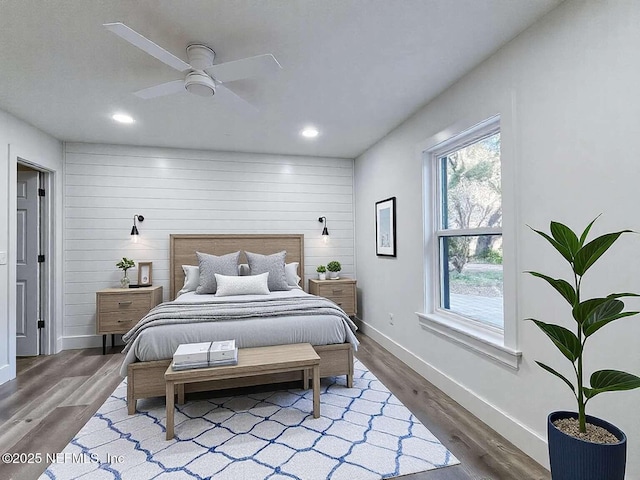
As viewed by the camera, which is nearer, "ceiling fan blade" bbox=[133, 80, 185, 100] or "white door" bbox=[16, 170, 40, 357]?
"ceiling fan blade" bbox=[133, 80, 185, 100]

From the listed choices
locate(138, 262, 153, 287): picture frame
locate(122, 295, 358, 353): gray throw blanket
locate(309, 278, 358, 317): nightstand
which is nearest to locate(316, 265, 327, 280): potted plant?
locate(309, 278, 358, 317): nightstand

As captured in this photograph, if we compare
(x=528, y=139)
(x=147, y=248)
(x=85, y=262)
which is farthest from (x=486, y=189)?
(x=85, y=262)

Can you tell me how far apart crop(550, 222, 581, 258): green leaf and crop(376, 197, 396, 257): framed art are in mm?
2421

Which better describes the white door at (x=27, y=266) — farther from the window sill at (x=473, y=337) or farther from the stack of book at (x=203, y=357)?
the window sill at (x=473, y=337)

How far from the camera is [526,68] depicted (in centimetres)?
206

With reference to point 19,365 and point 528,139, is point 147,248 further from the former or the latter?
point 528,139

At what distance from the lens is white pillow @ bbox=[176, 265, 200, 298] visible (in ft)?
13.6

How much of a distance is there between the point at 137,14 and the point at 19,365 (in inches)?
150

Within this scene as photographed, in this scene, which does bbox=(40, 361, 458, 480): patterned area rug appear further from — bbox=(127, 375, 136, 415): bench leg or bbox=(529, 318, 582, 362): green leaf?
bbox=(529, 318, 582, 362): green leaf

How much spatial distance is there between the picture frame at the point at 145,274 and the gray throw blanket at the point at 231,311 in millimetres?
1368

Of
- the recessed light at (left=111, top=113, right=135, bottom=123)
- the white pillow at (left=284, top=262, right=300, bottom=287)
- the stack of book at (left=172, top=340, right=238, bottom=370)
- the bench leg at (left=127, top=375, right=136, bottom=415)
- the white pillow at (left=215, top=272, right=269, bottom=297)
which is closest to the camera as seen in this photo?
the stack of book at (left=172, top=340, right=238, bottom=370)

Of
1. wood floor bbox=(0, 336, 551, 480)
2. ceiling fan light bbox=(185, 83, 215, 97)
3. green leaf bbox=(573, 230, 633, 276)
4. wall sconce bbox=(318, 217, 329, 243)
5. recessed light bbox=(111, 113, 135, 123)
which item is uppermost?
recessed light bbox=(111, 113, 135, 123)

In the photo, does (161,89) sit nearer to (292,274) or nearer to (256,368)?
(256,368)

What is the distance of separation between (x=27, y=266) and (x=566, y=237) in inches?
197
